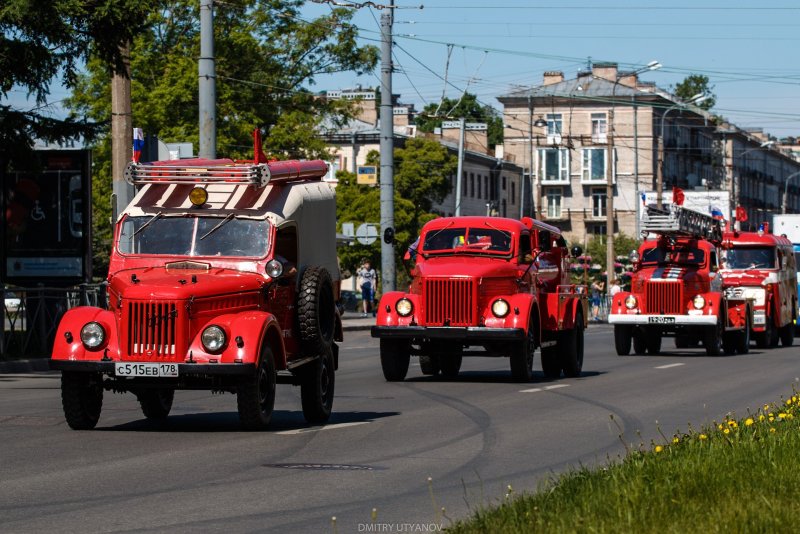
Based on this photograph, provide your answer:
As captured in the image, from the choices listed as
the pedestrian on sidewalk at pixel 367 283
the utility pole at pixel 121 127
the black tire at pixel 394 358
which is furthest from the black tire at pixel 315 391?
the pedestrian on sidewalk at pixel 367 283

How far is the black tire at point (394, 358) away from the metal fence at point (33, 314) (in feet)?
23.6

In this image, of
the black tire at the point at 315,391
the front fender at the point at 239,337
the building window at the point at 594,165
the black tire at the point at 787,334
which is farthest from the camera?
the building window at the point at 594,165

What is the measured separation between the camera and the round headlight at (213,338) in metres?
13.8

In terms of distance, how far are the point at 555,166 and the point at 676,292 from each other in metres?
94.1

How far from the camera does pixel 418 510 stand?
962cm

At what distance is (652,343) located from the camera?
36.4 metres

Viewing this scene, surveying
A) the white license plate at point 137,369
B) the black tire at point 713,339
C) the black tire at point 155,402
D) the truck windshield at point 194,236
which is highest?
the truck windshield at point 194,236

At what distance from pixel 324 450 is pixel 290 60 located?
56.0 meters

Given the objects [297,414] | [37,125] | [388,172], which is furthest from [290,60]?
[297,414]

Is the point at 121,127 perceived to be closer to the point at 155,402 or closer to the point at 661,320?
the point at 661,320

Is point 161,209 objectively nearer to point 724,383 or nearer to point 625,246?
point 724,383

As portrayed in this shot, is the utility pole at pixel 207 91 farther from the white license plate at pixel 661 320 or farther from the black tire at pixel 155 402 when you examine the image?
the black tire at pixel 155 402

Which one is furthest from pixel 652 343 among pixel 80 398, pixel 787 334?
pixel 80 398

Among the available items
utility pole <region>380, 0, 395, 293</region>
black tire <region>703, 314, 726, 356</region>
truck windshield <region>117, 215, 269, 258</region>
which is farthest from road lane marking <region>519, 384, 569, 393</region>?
utility pole <region>380, 0, 395, 293</region>
